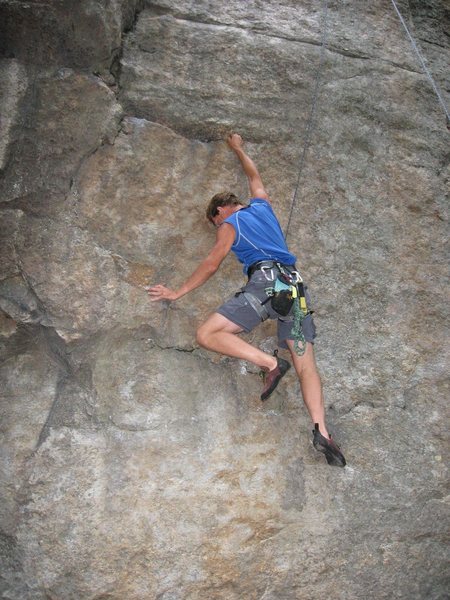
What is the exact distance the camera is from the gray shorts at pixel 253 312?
12.2 ft

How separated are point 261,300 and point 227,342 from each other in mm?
339

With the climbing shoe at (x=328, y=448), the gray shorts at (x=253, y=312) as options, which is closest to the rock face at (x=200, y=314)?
the climbing shoe at (x=328, y=448)

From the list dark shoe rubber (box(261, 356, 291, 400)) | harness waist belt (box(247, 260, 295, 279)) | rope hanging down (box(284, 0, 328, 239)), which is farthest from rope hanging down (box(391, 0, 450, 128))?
dark shoe rubber (box(261, 356, 291, 400))

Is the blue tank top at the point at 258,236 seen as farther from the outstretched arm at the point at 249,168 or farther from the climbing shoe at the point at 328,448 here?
the climbing shoe at the point at 328,448

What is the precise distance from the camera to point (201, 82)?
4297 millimetres

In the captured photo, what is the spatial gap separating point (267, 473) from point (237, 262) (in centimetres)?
143

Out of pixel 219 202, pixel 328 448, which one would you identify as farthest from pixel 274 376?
pixel 219 202

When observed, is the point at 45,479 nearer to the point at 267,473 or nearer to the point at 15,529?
the point at 15,529

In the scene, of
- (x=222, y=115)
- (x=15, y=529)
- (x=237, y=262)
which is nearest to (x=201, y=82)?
(x=222, y=115)

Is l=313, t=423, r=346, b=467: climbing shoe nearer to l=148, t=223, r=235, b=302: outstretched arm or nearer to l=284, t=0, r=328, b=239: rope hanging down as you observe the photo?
l=148, t=223, r=235, b=302: outstretched arm

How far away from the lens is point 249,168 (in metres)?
4.16

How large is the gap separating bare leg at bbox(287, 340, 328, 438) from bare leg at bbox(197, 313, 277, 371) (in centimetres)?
27

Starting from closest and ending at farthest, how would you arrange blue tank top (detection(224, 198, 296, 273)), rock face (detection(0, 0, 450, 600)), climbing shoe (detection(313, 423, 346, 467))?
rock face (detection(0, 0, 450, 600)) → climbing shoe (detection(313, 423, 346, 467)) → blue tank top (detection(224, 198, 296, 273))

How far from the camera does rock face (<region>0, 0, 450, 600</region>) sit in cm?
351
